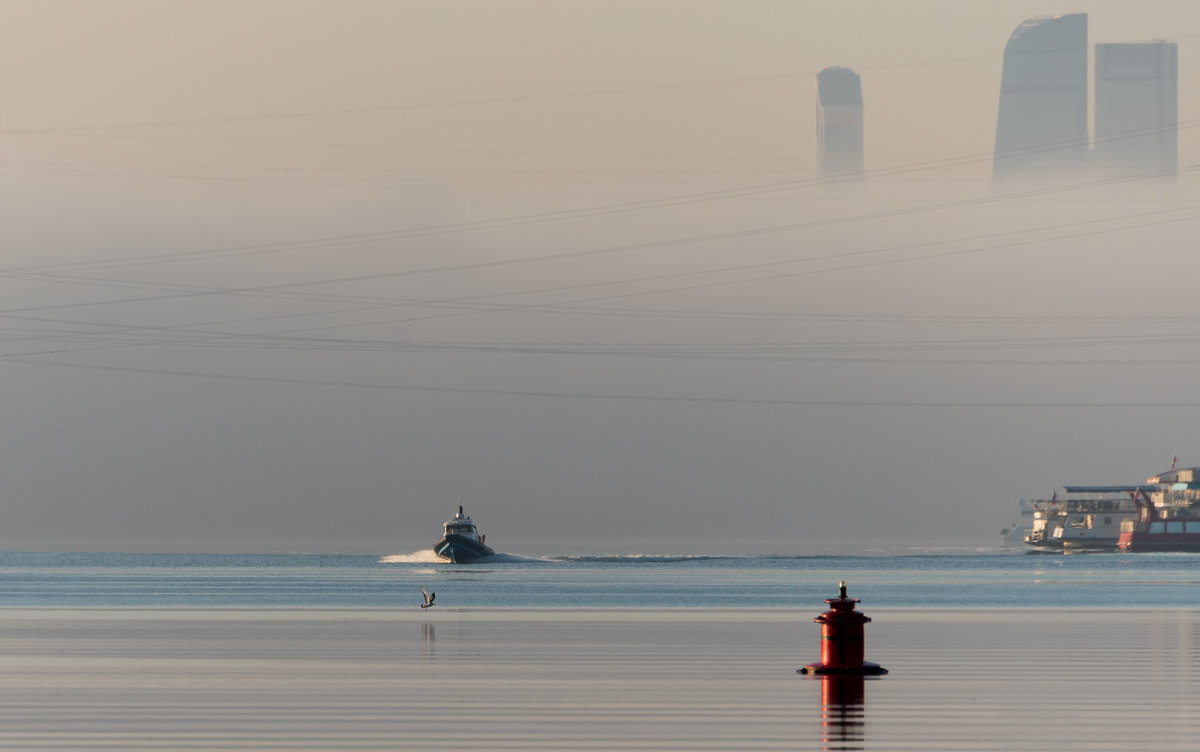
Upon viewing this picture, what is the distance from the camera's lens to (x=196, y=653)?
41656 mm

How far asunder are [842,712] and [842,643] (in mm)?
7630

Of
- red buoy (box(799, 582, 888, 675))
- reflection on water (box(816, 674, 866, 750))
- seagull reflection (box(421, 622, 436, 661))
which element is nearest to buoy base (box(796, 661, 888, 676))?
red buoy (box(799, 582, 888, 675))

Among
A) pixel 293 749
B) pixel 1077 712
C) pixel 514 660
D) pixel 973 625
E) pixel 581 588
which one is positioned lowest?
pixel 293 749

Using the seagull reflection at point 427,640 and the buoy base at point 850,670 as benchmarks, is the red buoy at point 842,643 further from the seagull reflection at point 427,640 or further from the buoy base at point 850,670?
the seagull reflection at point 427,640

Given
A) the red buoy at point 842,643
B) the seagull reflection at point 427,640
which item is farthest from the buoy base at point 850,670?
the seagull reflection at point 427,640

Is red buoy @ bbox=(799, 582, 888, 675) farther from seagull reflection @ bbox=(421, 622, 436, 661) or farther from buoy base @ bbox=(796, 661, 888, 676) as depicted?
seagull reflection @ bbox=(421, 622, 436, 661)

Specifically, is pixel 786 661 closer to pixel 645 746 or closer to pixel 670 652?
pixel 670 652

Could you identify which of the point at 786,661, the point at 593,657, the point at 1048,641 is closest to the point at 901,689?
the point at 786,661

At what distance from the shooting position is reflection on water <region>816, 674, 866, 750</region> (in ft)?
76.4

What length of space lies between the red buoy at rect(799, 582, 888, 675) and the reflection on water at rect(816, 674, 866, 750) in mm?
470

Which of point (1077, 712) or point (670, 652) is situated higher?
point (670, 652)

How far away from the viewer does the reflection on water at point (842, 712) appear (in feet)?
76.4

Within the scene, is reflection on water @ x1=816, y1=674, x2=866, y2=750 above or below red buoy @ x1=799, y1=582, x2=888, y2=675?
below

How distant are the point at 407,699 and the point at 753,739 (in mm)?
7870
